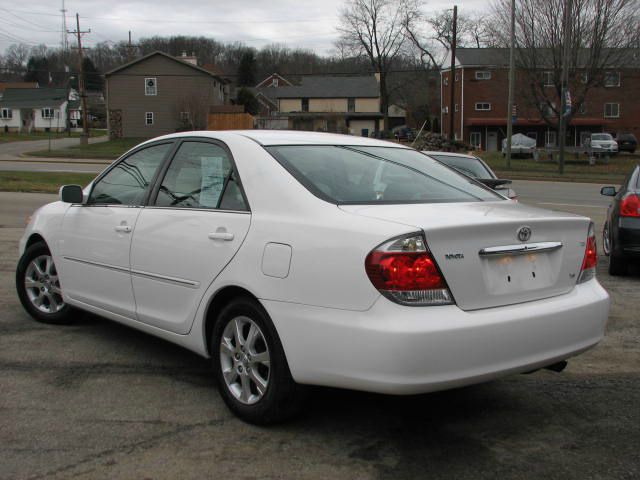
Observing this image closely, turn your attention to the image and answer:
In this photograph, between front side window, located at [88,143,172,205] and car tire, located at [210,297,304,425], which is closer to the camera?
car tire, located at [210,297,304,425]

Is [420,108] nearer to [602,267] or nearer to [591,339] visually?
[602,267]

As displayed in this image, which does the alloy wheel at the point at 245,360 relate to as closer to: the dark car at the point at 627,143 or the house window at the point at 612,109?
the dark car at the point at 627,143

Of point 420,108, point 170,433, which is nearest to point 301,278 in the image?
point 170,433

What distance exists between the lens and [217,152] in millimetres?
4461

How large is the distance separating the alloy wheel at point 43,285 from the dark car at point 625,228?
19.8 feet

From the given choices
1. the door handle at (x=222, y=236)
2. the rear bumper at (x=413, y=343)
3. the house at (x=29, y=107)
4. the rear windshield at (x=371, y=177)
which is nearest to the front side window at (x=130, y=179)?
the door handle at (x=222, y=236)

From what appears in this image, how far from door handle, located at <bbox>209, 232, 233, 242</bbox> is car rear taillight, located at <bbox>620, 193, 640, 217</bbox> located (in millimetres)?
5844

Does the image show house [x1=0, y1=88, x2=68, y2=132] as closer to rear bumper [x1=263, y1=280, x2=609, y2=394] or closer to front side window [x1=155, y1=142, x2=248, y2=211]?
front side window [x1=155, y1=142, x2=248, y2=211]

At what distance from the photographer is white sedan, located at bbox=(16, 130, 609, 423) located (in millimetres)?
3295

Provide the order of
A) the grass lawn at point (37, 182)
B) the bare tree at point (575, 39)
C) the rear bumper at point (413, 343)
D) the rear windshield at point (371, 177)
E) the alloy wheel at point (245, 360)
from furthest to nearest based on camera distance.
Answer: the bare tree at point (575, 39), the grass lawn at point (37, 182), the rear windshield at point (371, 177), the alloy wheel at point (245, 360), the rear bumper at point (413, 343)

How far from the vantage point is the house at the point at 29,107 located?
324 ft

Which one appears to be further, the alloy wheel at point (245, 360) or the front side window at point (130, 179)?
the front side window at point (130, 179)

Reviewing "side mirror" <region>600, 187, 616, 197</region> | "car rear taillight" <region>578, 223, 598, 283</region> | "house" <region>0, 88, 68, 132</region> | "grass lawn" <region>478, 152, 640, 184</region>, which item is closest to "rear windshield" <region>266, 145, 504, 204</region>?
"car rear taillight" <region>578, 223, 598, 283</region>

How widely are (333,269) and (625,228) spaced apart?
19.4ft
